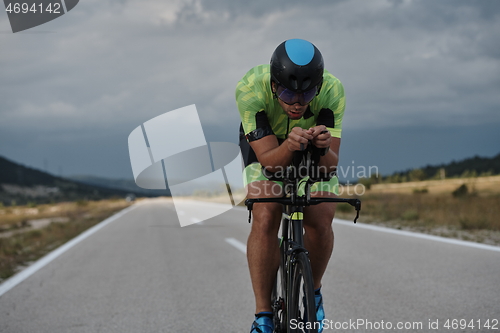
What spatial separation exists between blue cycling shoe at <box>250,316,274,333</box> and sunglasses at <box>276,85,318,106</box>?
127 cm

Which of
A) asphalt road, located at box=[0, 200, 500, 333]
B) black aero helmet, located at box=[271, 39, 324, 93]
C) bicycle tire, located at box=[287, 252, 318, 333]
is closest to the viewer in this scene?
bicycle tire, located at box=[287, 252, 318, 333]

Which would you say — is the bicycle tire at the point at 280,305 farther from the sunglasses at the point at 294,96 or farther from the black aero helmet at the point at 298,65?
the black aero helmet at the point at 298,65

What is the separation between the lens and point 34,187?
128875 mm

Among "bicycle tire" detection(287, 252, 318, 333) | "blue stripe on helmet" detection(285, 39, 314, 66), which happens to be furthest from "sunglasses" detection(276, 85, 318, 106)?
"bicycle tire" detection(287, 252, 318, 333)

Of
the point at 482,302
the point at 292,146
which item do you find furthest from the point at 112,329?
the point at 482,302

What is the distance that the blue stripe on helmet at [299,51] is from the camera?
2.62 m

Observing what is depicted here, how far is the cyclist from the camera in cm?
278

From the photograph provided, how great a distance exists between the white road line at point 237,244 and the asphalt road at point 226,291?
0.13 meters

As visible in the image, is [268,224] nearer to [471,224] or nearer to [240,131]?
[240,131]

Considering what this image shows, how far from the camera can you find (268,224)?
121 inches

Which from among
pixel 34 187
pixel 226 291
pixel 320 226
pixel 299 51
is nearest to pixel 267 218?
pixel 320 226

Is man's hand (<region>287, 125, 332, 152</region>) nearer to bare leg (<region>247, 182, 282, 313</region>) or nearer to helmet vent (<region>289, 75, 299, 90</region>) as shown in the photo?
helmet vent (<region>289, 75, 299, 90</region>)

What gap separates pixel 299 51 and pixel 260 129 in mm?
534

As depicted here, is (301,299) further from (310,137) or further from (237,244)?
(237,244)
